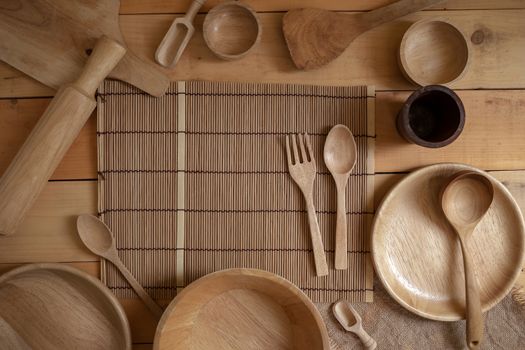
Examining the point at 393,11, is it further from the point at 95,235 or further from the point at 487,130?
the point at 95,235

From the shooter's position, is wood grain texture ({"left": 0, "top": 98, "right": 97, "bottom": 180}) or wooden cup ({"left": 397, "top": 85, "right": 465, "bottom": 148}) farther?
wood grain texture ({"left": 0, "top": 98, "right": 97, "bottom": 180})

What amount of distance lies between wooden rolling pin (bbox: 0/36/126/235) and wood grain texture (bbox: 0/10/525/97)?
8cm

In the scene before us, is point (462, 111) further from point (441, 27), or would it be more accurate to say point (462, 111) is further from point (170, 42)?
point (170, 42)

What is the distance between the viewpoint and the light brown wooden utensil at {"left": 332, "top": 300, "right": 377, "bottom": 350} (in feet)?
2.76

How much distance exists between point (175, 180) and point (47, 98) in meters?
0.29

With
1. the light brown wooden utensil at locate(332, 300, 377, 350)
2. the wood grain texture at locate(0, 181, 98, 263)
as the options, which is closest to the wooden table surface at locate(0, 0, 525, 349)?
the wood grain texture at locate(0, 181, 98, 263)

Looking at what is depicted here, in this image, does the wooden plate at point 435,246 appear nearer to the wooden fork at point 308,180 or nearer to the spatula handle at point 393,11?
the wooden fork at point 308,180

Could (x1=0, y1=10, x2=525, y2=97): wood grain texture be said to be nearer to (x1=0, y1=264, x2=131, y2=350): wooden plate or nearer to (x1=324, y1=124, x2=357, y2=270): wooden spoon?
(x1=324, y1=124, x2=357, y2=270): wooden spoon

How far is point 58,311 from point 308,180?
511 millimetres

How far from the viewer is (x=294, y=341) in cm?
82

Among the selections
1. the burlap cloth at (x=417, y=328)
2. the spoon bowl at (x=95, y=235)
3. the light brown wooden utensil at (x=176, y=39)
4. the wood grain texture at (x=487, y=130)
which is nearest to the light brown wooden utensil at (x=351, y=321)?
Result: the burlap cloth at (x=417, y=328)

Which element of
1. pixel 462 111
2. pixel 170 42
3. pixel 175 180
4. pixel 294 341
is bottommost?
pixel 294 341

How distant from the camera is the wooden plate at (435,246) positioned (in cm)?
86

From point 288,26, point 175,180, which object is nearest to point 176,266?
point 175,180
